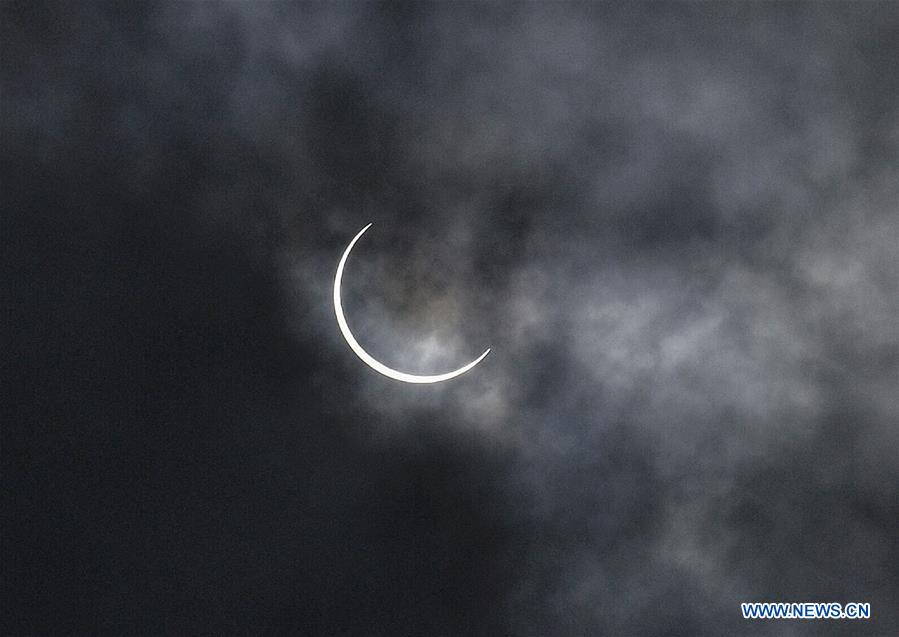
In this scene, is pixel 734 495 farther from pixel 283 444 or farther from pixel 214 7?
pixel 214 7

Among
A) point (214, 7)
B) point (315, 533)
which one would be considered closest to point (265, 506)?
point (315, 533)

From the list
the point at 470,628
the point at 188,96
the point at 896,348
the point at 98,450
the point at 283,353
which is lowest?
the point at 470,628

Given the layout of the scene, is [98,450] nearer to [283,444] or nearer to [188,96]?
[283,444]

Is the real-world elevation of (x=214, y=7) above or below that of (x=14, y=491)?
above

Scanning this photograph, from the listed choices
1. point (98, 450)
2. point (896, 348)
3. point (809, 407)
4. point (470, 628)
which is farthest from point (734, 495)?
point (98, 450)

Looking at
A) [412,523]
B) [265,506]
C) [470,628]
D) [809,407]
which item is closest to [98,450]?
[265,506]

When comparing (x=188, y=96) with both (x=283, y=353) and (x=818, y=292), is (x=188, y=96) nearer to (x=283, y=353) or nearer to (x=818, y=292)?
(x=283, y=353)

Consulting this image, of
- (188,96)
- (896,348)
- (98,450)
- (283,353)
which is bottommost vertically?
(98,450)

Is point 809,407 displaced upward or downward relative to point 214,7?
downward
